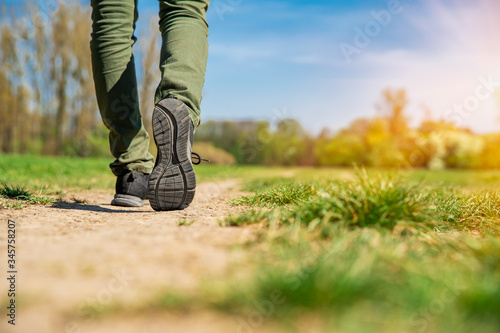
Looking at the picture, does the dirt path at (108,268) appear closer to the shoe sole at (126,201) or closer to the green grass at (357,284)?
the green grass at (357,284)

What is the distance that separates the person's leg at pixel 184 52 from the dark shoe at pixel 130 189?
0.58 m

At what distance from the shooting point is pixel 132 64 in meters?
2.18

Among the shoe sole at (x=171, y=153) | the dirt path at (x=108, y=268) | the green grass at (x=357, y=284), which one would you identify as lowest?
the dirt path at (x=108, y=268)

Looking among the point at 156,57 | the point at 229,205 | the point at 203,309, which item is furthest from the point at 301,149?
the point at 203,309

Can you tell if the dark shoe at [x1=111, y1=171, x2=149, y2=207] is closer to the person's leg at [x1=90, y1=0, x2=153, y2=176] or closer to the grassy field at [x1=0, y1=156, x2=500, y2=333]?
the person's leg at [x1=90, y1=0, x2=153, y2=176]

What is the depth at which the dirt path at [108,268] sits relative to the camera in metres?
0.69

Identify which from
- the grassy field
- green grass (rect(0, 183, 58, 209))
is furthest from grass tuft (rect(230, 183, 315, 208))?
green grass (rect(0, 183, 58, 209))

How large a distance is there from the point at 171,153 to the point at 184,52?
55cm

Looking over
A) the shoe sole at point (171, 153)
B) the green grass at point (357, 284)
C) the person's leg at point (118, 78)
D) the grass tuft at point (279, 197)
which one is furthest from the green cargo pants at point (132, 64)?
the green grass at point (357, 284)

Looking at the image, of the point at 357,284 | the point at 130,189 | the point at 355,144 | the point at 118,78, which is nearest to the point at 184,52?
the point at 118,78

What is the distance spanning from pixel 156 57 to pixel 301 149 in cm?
1018

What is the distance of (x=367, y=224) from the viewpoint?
133cm

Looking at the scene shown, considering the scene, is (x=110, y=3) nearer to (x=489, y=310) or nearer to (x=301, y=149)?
(x=489, y=310)

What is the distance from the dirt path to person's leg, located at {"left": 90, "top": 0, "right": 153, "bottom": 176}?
31.7 inches
